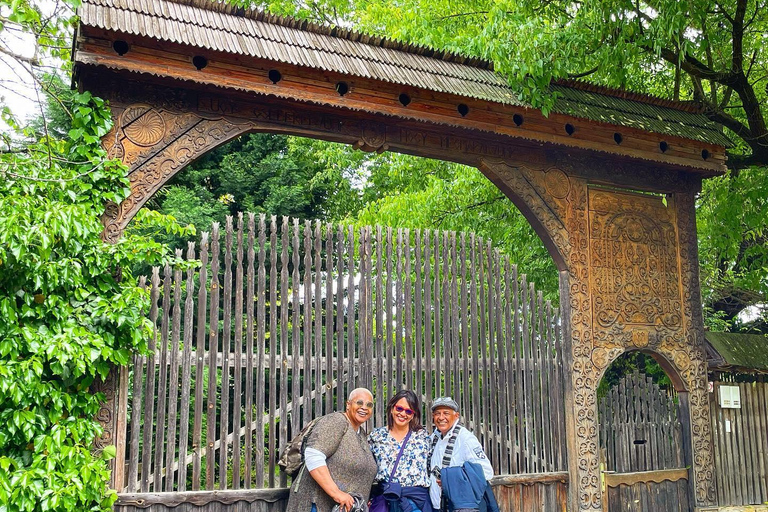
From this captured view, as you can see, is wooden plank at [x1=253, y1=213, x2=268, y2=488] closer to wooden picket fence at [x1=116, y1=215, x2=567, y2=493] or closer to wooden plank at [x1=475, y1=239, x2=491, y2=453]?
wooden picket fence at [x1=116, y1=215, x2=567, y2=493]

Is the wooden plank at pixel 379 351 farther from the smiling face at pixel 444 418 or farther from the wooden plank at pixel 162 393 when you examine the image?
the wooden plank at pixel 162 393

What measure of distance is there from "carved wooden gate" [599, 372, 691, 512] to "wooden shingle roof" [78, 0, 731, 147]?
2830mm

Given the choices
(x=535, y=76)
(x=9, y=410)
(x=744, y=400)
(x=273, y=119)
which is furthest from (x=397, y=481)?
(x=744, y=400)

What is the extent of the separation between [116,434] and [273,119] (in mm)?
2849

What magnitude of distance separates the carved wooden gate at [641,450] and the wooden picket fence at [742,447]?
0.49m

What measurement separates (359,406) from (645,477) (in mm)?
3947

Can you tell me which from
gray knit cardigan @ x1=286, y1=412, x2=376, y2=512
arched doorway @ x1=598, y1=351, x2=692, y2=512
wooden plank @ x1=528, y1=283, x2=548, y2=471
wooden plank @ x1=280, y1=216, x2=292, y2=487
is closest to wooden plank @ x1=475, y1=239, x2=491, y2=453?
wooden plank @ x1=528, y1=283, x2=548, y2=471

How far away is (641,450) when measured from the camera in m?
7.71

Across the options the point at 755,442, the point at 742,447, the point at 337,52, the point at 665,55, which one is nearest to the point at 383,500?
the point at 337,52

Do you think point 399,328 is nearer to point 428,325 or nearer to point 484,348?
point 428,325

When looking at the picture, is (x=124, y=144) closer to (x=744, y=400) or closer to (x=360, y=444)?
(x=360, y=444)

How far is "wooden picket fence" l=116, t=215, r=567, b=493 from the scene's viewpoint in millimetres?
5664

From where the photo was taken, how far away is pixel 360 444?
5121 millimetres

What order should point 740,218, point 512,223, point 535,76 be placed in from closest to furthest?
point 535,76 → point 740,218 → point 512,223
